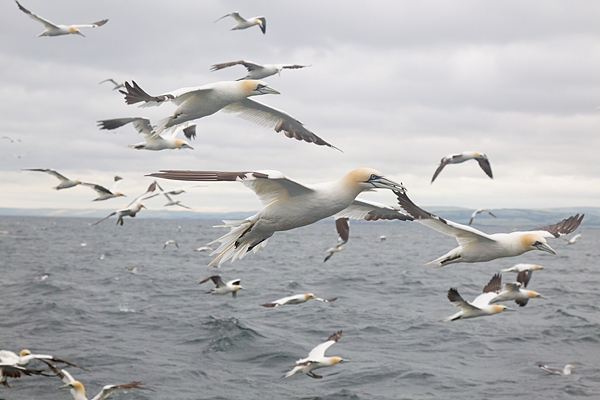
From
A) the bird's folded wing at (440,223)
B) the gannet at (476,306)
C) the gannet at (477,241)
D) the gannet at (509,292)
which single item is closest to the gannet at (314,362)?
the gannet at (476,306)

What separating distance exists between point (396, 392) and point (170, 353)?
624cm

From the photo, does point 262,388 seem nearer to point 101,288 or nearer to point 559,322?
point 559,322

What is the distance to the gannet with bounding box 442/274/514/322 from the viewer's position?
13297mm

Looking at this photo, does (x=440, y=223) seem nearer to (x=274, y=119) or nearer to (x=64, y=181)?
(x=274, y=119)

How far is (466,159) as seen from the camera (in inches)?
653

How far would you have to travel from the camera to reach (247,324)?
20953 millimetres

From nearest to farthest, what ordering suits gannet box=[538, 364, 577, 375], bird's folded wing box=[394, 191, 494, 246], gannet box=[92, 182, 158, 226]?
bird's folded wing box=[394, 191, 494, 246]
gannet box=[538, 364, 577, 375]
gannet box=[92, 182, 158, 226]

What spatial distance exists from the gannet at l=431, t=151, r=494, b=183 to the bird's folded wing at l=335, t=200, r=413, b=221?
20.9 ft

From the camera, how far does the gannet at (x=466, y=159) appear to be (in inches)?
645

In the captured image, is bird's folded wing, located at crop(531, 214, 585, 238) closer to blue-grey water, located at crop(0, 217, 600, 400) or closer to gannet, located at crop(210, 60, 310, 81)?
blue-grey water, located at crop(0, 217, 600, 400)

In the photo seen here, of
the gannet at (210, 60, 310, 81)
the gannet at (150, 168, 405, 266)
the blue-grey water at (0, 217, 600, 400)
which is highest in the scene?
the gannet at (210, 60, 310, 81)

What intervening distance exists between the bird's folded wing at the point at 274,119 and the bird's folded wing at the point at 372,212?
79.3 inches

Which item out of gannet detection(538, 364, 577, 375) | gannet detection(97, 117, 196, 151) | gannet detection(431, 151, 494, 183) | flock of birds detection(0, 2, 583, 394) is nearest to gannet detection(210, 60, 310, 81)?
flock of birds detection(0, 2, 583, 394)

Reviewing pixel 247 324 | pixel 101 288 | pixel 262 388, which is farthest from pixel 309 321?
pixel 101 288
